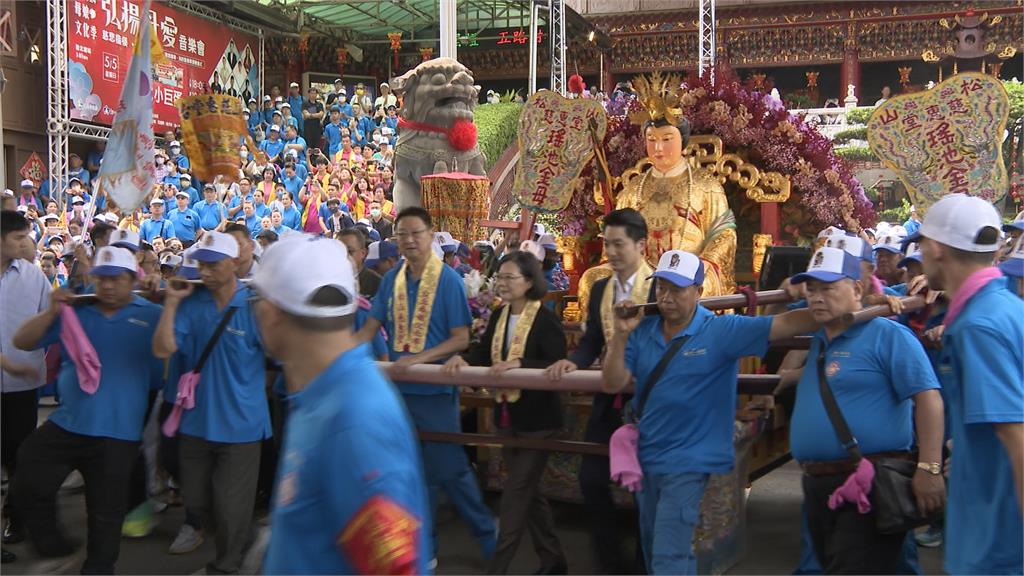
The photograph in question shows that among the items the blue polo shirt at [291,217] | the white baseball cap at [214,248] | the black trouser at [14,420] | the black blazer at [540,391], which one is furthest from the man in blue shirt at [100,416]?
the blue polo shirt at [291,217]

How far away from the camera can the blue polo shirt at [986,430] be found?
2799mm

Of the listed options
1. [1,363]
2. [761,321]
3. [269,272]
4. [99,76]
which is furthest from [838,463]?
[99,76]

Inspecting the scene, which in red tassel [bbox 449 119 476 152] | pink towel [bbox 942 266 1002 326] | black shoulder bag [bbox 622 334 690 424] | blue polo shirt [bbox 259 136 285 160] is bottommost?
black shoulder bag [bbox 622 334 690 424]

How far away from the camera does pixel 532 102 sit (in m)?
8.14

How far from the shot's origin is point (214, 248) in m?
4.85

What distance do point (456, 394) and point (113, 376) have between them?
1.66 metres

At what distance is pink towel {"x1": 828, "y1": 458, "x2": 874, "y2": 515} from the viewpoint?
3.44 meters

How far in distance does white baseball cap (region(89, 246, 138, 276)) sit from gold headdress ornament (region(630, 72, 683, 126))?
405 centimetres

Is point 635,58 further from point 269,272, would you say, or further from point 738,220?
point 269,272

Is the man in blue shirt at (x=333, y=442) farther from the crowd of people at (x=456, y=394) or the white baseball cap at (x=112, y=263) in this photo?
the white baseball cap at (x=112, y=263)

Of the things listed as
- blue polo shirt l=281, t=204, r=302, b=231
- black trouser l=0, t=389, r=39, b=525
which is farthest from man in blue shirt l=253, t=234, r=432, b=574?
blue polo shirt l=281, t=204, r=302, b=231

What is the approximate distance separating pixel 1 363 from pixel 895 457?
165 inches

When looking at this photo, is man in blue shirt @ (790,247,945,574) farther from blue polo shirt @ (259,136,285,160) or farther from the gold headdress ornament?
Result: blue polo shirt @ (259,136,285,160)

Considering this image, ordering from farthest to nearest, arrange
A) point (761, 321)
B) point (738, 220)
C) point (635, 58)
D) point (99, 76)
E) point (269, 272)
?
1. point (635, 58)
2. point (99, 76)
3. point (738, 220)
4. point (761, 321)
5. point (269, 272)
